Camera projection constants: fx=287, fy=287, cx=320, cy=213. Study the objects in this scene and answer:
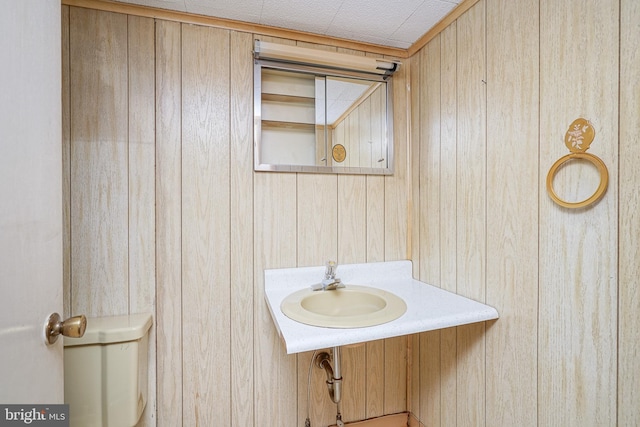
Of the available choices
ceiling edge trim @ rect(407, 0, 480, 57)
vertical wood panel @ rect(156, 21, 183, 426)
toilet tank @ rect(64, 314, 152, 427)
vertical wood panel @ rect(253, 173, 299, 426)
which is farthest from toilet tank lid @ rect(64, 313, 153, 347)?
ceiling edge trim @ rect(407, 0, 480, 57)

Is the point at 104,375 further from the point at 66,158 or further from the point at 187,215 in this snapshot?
the point at 66,158

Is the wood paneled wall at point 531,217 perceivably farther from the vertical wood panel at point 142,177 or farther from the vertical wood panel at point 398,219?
the vertical wood panel at point 142,177

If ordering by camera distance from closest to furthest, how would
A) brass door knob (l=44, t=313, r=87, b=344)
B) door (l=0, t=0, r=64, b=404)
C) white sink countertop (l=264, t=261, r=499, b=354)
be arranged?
door (l=0, t=0, r=64, b=404)
brass door knob (l=44, t=313, r=87, b=344)
white sink countertop (l=264, t=261, r=499, b=354)

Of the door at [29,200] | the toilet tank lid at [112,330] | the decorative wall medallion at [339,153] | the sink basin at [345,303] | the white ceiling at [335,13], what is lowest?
the toilet tank lid at [112,330]

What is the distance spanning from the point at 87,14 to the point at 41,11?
0.78 meters

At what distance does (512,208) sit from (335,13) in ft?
3.69

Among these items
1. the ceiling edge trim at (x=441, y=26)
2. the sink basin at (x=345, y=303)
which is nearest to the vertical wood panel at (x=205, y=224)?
the sink basin at (x=345, y=303)

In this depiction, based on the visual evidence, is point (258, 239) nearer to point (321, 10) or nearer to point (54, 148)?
point (54, 148)

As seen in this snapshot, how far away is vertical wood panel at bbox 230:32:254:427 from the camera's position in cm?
139

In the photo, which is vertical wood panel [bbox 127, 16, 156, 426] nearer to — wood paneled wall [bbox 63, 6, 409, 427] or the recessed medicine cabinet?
wood paneled wall [bbox 63, 6, 409, 427]

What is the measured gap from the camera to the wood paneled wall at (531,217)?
0.76 metres

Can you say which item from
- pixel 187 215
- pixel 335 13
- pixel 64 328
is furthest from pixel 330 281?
pixel 335 13

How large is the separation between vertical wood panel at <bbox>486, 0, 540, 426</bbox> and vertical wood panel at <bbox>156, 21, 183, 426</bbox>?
1344 mm

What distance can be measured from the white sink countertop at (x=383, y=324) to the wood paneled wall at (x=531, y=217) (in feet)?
0.31
